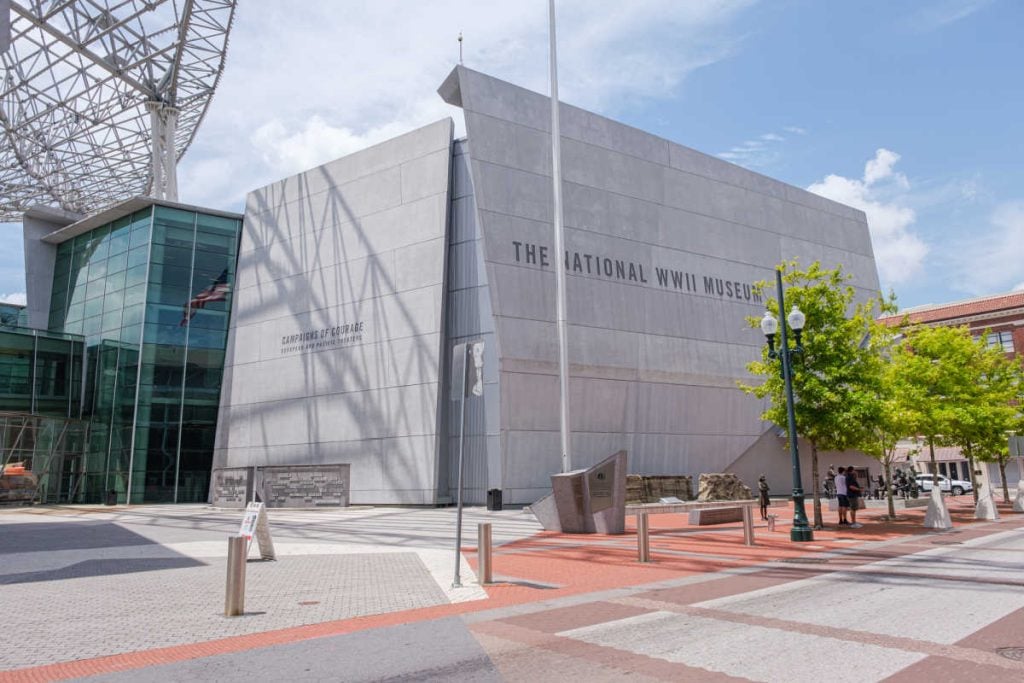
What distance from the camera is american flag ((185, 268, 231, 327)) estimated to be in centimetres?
3938

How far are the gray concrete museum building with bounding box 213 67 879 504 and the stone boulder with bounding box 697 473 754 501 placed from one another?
266cm

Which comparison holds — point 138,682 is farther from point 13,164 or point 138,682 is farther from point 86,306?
point 13,164

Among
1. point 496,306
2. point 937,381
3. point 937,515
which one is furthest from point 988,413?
point 496,306

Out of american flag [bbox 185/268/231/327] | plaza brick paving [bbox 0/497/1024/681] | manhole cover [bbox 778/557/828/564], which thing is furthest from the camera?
american flag [bbox 185/268/231/327]

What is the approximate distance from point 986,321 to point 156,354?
212ft

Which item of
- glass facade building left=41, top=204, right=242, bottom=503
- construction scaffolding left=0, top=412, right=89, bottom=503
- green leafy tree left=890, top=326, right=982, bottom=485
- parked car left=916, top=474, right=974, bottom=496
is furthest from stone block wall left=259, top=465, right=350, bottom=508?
parked car left=916, top=474, right=974, bottom=496

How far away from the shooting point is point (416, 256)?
3266 cm

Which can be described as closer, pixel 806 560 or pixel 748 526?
pixel 806 560

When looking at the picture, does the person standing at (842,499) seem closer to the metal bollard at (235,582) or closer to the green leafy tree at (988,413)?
the green leafy tree at (988,413)

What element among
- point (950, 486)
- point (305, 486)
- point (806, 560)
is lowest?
point (806, 560)

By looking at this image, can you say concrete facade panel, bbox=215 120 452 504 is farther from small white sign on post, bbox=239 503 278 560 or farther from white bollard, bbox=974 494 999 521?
white bollard, bbox=974 494 999 521

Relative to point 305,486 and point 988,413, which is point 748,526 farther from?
point 305,486

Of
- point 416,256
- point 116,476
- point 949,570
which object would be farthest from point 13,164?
point 949,570

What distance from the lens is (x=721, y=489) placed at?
1273 inches
